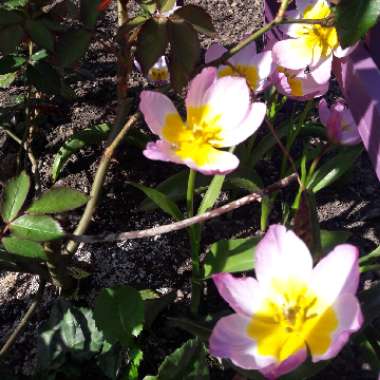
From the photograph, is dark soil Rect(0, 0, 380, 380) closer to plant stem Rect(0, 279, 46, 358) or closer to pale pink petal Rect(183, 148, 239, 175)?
plant stem Rect(0, 279, 46, 358)

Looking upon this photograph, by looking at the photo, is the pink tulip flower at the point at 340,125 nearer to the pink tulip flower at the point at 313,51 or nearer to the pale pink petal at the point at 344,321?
the pink tulip flower at the point at 313,51

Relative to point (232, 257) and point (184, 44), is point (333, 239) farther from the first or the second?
point (184, 44)

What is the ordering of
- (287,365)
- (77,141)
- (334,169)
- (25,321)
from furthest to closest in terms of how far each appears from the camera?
1. (77,141)
2. (334,169)
3. (25,321)
4. (287,365)

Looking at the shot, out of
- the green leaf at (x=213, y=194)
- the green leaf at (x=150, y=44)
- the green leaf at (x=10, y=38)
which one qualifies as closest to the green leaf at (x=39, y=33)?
the green leaf at (x=10, y=38)

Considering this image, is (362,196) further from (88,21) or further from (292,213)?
(88,21)

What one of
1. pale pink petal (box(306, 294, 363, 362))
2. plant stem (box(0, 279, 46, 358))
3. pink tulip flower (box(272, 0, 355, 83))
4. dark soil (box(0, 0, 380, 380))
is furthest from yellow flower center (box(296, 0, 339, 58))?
plant stem (box(0, 279, 46, 358))

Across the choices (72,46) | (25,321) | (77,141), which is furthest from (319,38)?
(25,321)

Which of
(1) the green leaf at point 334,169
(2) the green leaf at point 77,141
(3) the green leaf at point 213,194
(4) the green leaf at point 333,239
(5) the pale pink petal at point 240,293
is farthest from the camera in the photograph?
(2) the green leaf at point 77,141
